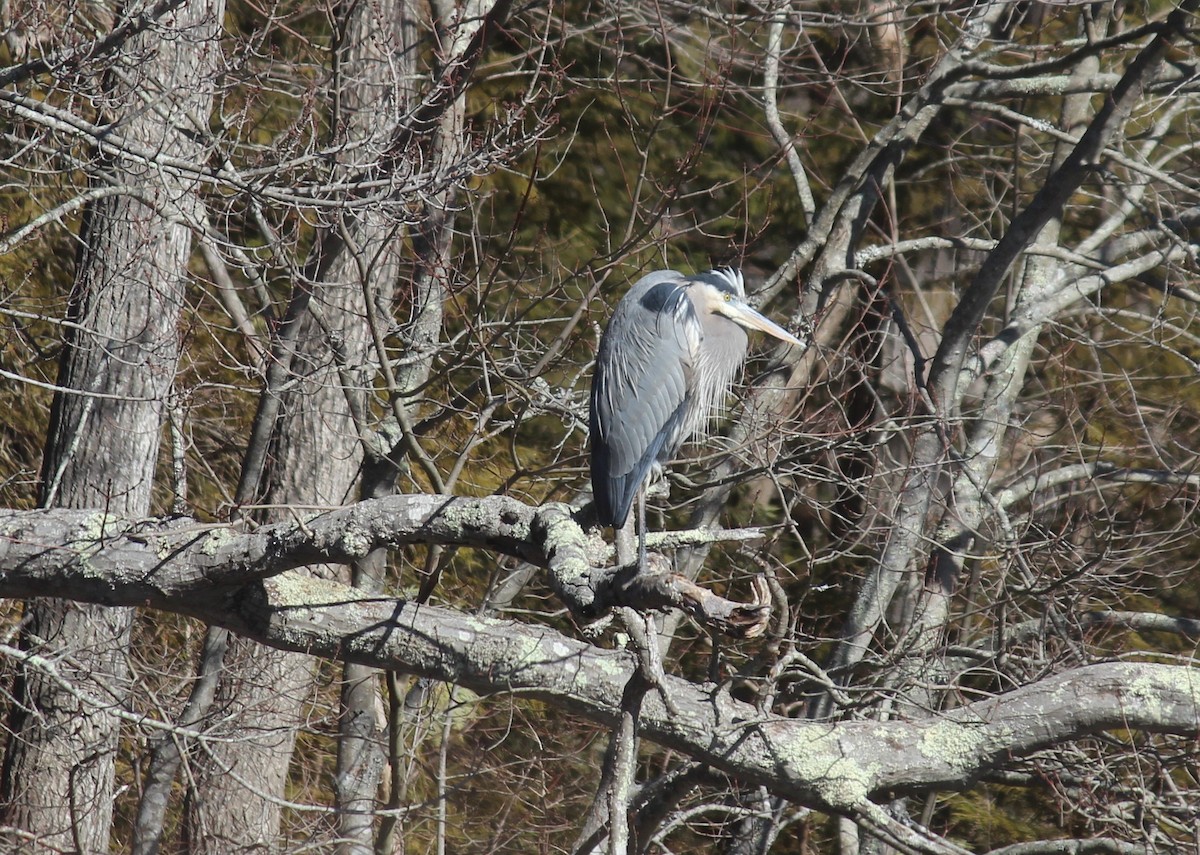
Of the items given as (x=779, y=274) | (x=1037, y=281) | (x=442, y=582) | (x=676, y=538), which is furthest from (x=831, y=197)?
(x=676, y=538)

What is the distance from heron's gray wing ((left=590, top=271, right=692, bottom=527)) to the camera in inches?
145

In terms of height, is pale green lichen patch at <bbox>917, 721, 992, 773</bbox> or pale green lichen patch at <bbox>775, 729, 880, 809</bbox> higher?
pale green lichen patch at <bbox>917, 721, 992, 773</bbox>

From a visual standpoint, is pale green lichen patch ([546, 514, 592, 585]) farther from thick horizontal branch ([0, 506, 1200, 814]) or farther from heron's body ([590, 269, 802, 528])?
heron's body ([590, 269, 802, 528])

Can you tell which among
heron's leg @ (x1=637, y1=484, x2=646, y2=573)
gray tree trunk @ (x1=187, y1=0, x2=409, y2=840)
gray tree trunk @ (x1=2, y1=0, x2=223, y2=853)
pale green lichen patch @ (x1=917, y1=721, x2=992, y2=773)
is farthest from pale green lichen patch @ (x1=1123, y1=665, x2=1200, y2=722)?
gray tree trunk @ (x1=2, y1=0, x2=223, y2=853)

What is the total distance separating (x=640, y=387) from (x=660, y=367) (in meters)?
0.14

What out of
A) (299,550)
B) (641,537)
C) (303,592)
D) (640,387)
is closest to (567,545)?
(641,537)

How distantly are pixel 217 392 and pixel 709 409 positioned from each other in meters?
2.90

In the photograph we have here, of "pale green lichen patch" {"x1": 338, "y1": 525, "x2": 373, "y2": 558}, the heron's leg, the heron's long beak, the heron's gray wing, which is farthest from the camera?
the heron's long beak

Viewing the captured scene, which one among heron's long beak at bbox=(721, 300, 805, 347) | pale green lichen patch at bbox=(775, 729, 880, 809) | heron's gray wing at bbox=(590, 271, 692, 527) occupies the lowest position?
pale green lichen patch at bbox=(775, 729, 880, 809)

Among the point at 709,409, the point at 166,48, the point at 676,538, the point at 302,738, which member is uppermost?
the point at 166,48

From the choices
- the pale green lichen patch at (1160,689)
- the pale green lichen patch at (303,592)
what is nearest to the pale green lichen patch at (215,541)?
the pale green lichen patch at (303,592)

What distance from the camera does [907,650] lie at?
4.54m

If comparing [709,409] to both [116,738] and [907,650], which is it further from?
[116,738]

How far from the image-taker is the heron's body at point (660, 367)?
3.72m
